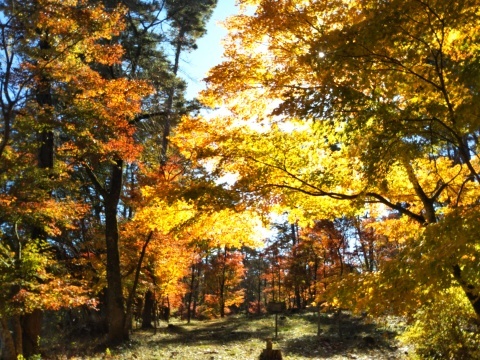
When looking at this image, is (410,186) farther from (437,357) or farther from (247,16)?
(247,16)

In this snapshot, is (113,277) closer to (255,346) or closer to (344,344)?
(255,346)

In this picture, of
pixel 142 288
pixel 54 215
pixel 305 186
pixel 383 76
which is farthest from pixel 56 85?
pixel 142 288

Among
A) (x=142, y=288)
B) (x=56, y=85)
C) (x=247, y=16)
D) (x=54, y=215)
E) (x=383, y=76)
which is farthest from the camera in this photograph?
(x=142, y=288)

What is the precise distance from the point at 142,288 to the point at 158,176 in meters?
5.65

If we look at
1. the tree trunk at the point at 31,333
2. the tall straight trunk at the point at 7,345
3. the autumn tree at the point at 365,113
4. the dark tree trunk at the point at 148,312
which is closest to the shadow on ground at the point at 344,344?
the autumn tree at the point at 365,113

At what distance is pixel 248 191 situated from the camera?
22.6 feet

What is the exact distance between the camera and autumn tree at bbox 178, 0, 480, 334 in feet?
13.1

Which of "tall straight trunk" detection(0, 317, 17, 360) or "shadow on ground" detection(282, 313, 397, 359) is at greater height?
Result: "tall straight trunk" detection(0, 317, 17, 360)

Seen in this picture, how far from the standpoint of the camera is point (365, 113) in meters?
4.54

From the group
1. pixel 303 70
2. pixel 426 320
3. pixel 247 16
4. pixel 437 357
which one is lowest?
pixel 437 357

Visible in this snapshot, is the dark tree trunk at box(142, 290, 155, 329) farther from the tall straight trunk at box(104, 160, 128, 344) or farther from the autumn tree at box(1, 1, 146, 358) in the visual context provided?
the autumn tree at box(1, 1, 146, 358)

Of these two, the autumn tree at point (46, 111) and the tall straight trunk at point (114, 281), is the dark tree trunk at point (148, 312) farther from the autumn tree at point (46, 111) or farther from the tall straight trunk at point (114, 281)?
the autumn tree at point (46, 111)

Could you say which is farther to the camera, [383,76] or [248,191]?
[248,191]

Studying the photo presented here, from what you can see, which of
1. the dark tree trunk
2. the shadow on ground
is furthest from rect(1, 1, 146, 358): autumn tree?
the dark tree trunk
